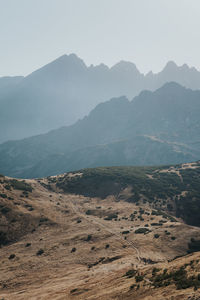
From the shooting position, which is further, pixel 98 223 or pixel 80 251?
pixel 98 223

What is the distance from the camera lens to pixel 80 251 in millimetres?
42875

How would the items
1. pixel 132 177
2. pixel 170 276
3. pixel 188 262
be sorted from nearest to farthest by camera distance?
1. pixel 170 276
2. pixel 188 262
3. pixel 132 177

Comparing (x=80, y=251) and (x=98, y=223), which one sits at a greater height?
(x=98, y=223)

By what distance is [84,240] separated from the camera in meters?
47.7

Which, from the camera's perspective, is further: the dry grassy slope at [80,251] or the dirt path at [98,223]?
the dirt path at [98,223]

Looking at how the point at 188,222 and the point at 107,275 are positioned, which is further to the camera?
the point at 188,222

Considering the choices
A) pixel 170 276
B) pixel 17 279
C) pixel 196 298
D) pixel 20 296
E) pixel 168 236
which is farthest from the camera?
pixel 168 236

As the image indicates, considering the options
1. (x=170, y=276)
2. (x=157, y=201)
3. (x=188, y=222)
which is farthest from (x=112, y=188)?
(x=170, y=276)

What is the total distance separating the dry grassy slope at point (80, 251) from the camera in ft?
87.2

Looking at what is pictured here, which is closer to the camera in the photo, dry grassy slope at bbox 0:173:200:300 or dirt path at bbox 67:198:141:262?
dry grassy slope at bbox 0:173:200:300

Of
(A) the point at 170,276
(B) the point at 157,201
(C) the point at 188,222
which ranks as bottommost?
(C) the point at 188,222

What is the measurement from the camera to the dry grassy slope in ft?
87.2

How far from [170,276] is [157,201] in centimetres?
6355

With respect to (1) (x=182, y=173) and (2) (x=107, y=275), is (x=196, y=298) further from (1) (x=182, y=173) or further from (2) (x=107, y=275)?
(1) (x=182, y=173)
